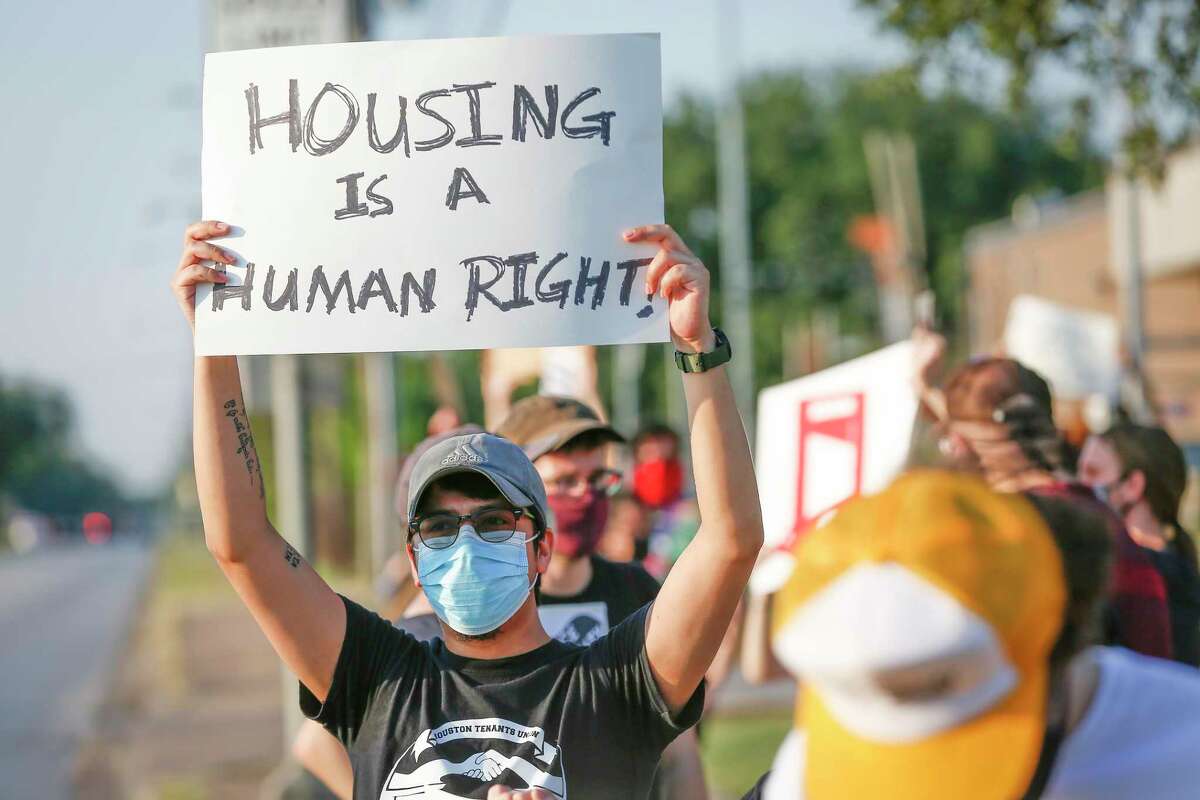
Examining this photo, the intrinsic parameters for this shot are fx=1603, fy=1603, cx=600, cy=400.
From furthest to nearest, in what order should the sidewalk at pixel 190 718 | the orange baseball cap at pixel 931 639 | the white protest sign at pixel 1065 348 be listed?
1. the sidewalk at pixel 190 718
2. the white protest sign at pixel 1065 348
3. the orange baseball cap at pixel 931 639

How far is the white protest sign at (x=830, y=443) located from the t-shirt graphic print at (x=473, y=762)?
151 cm

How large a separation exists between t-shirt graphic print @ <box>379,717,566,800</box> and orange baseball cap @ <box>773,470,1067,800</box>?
1.28 metres

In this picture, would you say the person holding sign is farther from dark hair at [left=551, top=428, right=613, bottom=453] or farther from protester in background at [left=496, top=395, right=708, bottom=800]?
dark hair at [left=551, top=428, right=613, bottom=453]

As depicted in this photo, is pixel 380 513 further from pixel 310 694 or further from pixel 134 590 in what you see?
pixel 134 590

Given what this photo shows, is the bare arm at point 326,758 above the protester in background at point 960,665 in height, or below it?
below

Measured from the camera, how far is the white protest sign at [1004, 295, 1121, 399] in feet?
23.8

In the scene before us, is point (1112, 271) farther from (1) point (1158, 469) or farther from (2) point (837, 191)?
(1) point (1158, 469)

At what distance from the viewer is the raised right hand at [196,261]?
A: 3.09 metres

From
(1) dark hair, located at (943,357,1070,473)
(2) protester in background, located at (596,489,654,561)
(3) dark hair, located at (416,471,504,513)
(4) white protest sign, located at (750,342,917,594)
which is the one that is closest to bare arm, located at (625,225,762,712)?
(3) dark hair, located at (416,471,504,513)

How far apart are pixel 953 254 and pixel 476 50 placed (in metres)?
66.0

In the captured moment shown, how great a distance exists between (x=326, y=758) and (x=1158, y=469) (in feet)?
7.31

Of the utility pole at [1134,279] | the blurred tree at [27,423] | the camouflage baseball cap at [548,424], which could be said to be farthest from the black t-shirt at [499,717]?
the blurred tree at [27,423]

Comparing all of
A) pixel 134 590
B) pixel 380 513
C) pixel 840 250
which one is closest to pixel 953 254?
pixel 840 250

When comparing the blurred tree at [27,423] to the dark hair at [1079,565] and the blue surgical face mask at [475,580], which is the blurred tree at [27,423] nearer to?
the blue surgical face mask at [475,580]
